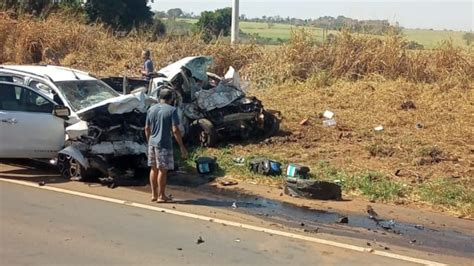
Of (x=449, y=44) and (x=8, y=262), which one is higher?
(x=449, y=44)

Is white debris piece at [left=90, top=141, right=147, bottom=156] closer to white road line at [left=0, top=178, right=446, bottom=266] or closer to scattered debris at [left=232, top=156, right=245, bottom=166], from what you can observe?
white road line at [left=0, top=178, right=446, bottom=266]

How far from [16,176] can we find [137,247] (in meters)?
4.73

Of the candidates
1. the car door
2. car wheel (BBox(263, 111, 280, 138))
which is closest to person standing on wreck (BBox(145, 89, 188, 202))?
the car door

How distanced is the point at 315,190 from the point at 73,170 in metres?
3.97

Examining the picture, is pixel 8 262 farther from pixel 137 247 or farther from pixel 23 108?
pixel 23 108

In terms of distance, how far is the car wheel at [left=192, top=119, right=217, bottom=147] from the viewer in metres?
13.3

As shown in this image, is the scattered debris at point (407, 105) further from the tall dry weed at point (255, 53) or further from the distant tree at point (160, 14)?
the distant tree at point (160, 14)

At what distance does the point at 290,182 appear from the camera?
407 inches

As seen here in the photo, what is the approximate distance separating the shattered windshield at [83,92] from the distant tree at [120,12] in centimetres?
3372

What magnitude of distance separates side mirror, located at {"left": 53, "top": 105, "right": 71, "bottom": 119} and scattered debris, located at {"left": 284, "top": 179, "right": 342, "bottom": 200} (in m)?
3.85

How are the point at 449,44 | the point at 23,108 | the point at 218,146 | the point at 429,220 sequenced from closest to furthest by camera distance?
the point at 429,220, the point at 23,108, the point at 218,146, the point at 449,44

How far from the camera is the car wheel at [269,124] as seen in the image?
571 inches

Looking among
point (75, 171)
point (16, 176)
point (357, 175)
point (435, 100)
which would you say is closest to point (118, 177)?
point (75, 171)

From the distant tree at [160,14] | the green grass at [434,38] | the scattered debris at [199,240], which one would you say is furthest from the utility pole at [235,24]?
the distant tree at [160,14]
